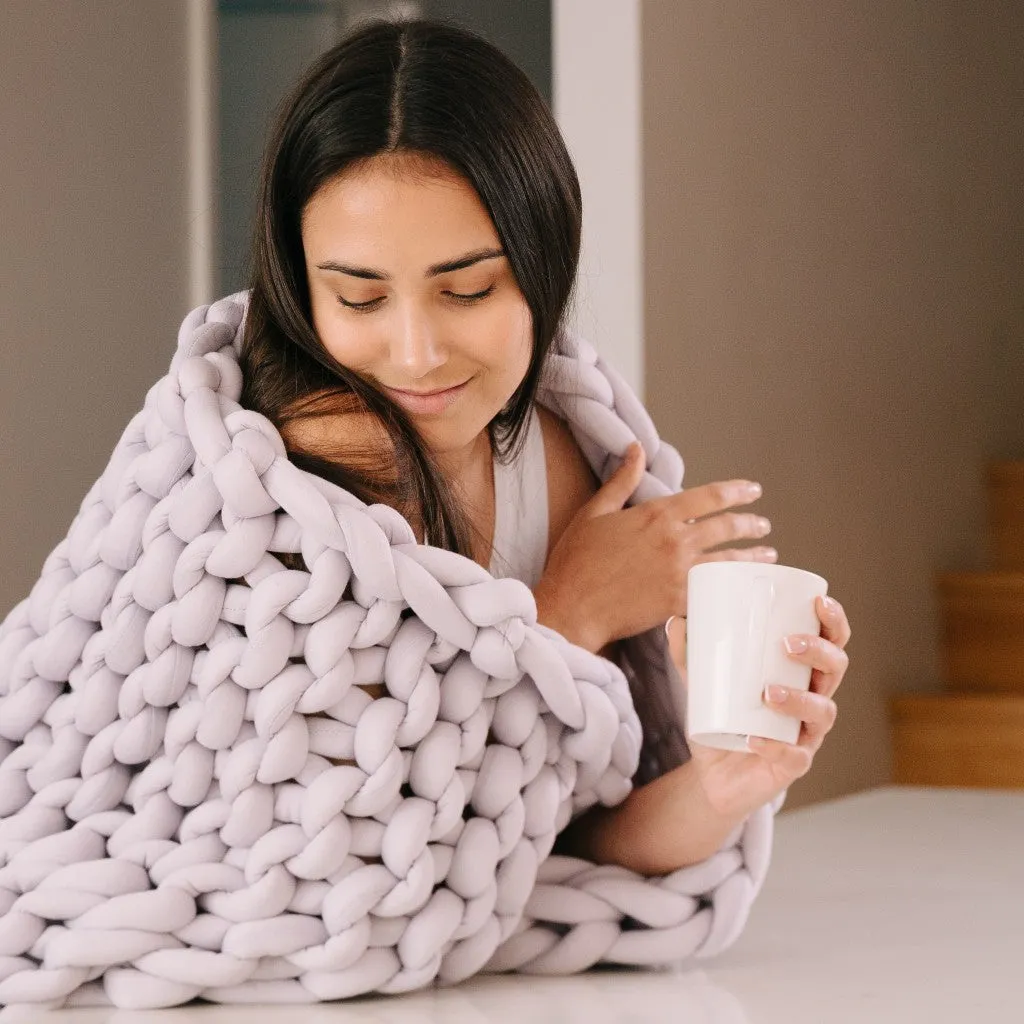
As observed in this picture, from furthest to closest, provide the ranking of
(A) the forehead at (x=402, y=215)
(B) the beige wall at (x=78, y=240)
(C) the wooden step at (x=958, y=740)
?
(C) the wooden step at (x=958, y=740)
(B) the beige wall at (x=78, y=240)
(A) the forehead at (x=402, y=215)

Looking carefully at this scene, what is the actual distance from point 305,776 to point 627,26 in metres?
1.13

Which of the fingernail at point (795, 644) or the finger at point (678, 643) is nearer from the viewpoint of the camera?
the fingernail at point (795, 644)

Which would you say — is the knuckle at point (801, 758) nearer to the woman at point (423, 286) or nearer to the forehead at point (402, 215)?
the woman at point (423, 286)

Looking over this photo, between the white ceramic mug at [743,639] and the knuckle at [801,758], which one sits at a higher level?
the white ceramic mug at [743,639]

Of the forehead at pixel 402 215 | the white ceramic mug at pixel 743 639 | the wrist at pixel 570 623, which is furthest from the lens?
the wrist at pixel 570 623

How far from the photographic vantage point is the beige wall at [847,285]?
183 cm

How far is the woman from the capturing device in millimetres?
984

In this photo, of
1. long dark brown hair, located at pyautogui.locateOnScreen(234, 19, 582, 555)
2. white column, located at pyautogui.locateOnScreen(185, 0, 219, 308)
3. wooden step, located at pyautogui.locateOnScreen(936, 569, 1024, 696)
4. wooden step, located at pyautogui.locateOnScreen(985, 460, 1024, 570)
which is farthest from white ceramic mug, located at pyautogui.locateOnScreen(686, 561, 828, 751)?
wooden step, located at pyautogui.locateOnScreen(985, 460, 1024, 570)

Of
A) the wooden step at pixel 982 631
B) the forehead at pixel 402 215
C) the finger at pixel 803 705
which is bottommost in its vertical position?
the wooden step at pixel 982 631

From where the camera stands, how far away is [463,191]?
3.26ft

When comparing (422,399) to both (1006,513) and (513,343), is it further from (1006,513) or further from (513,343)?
(1006,513)

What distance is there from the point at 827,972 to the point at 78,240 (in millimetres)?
1246

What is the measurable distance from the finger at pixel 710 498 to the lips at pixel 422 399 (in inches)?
9.2

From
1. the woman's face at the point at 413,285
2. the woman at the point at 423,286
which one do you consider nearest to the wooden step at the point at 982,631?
the woman at the point at 423,286
